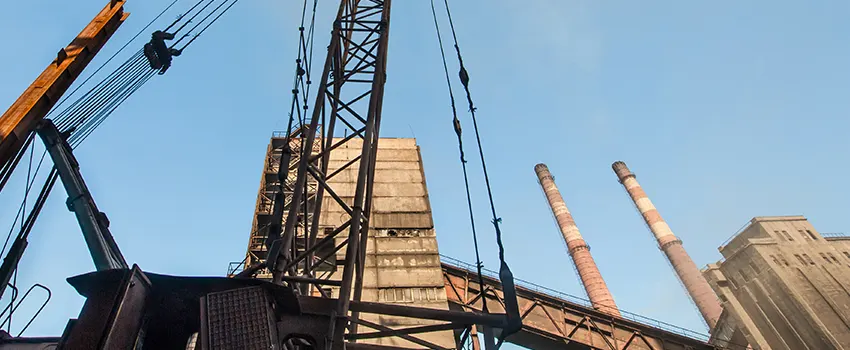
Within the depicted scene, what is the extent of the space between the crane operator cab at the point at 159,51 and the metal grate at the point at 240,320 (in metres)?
9.68

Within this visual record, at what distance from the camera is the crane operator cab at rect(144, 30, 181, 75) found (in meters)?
11.6

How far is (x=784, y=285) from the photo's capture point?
112ft

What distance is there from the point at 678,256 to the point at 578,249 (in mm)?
9265

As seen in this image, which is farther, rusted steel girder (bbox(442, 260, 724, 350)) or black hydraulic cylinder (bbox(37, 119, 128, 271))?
A: rusted steel girder (bbox(442, 260, 724, 350))

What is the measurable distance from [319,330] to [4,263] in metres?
6.42

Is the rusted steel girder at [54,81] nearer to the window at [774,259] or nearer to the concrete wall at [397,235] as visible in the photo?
the concrete wall at [397,235]

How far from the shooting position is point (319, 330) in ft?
17.0

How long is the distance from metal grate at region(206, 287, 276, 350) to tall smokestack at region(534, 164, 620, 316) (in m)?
33.9

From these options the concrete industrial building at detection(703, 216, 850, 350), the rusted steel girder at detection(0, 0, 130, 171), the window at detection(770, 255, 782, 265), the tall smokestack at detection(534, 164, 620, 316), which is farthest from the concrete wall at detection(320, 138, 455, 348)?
the window at detection(770, 255, 782, 265)

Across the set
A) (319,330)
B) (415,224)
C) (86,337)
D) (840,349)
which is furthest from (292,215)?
(840,349)

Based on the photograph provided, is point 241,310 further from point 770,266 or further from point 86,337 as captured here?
point 770,266

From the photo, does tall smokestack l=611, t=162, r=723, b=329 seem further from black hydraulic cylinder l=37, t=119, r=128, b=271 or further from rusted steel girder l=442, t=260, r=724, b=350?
black hydraulic cylinder l=37, t=119, r=128, b=271

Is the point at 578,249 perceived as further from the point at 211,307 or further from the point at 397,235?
the point at 211,307

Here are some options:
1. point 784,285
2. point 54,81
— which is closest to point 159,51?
point 54,81
